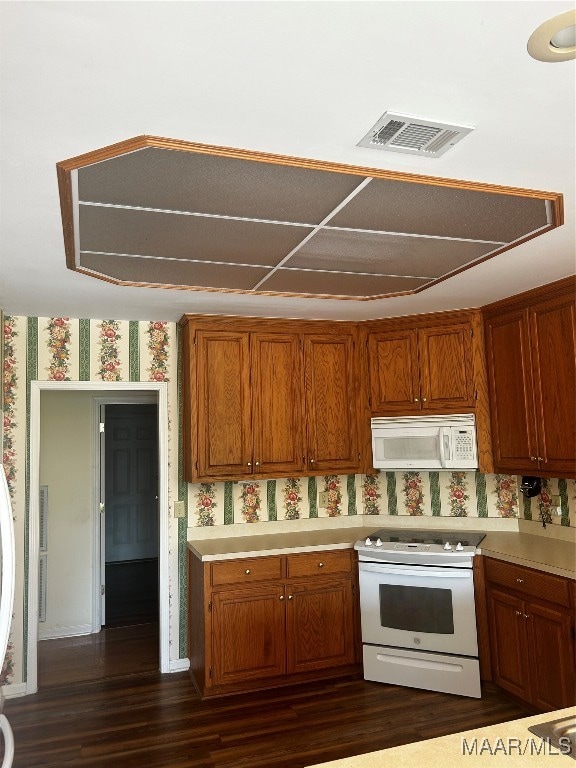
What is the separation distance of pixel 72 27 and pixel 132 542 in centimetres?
775

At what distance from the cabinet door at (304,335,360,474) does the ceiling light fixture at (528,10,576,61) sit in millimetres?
2917

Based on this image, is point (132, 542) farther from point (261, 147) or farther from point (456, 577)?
point (261, 147)

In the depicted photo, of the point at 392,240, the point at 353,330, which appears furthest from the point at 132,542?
the point at 392,240

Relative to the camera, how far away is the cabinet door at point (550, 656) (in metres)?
2.93

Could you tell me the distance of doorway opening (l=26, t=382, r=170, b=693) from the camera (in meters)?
3.90

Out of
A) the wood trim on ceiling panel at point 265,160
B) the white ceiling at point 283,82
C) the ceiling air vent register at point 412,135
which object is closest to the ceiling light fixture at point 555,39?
the white ceiling at point 283,82

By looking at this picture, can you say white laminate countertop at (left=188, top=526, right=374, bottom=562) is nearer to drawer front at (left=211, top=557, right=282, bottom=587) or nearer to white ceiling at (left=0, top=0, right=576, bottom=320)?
drawer front at (left=211, top=557, right=282, bottom=587)

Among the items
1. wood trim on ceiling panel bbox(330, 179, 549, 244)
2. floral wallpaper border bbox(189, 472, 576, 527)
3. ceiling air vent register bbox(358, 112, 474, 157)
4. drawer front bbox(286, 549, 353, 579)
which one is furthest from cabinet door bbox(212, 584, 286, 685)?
ceiling air vent register bbox(358, 112, 474, 157)

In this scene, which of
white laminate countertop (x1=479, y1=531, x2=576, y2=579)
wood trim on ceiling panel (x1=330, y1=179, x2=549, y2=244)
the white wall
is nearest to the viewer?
wood trim on ceiling panel (x1=330, y1=179, x2=549, y2=244)

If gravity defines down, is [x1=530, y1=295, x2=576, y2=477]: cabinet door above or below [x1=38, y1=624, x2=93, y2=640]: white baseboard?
above

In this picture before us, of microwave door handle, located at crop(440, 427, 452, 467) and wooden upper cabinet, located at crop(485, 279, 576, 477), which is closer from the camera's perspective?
wooden upper cabinet, located at crop(485, 279, 576, 477)

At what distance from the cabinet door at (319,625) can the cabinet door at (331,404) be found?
2.57 feet

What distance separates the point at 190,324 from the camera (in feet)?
12.8

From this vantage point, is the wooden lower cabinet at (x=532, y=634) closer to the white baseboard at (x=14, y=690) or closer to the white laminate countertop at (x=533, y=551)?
the white laminate countertop at (x=533, y=551)
